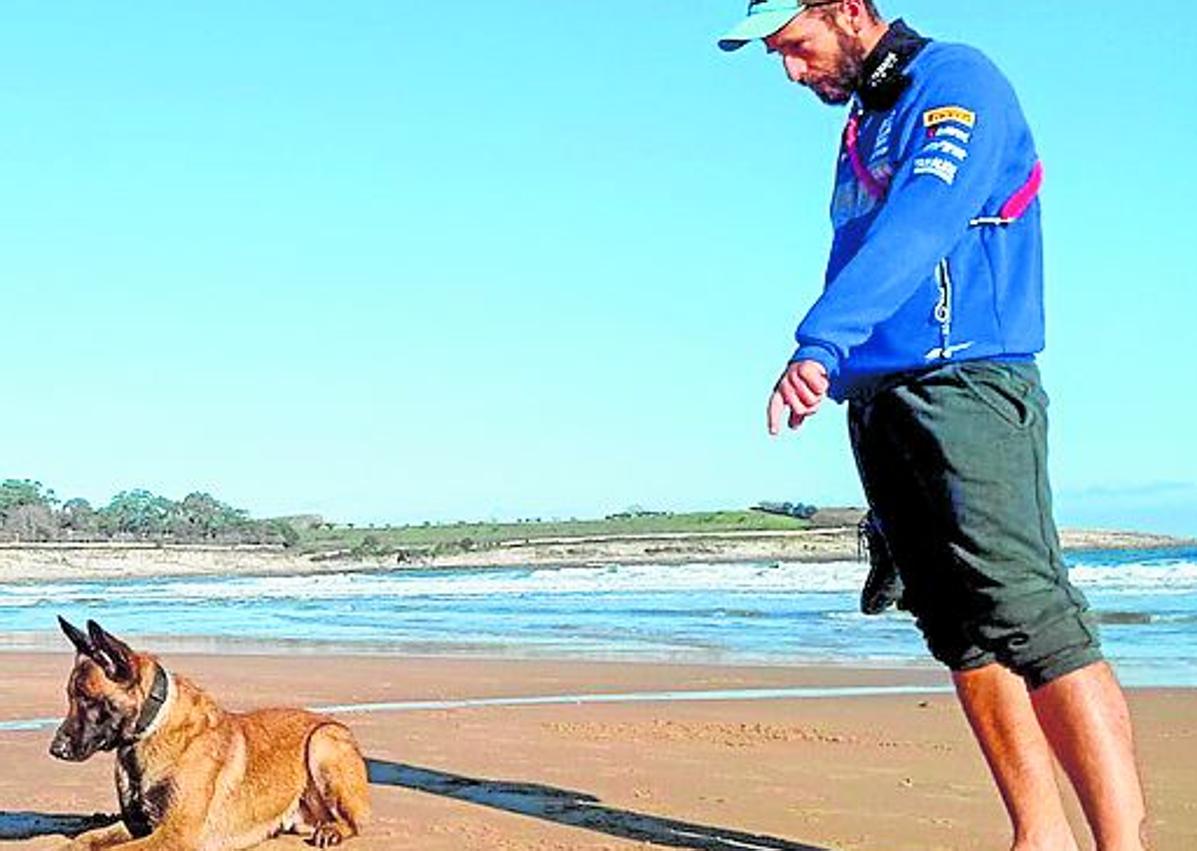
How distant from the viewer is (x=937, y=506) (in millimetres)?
3613

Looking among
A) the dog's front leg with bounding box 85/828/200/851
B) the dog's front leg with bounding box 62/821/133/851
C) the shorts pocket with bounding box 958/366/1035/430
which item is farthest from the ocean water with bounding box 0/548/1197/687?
the shorts pocket with bounding box 958/366/1035/430

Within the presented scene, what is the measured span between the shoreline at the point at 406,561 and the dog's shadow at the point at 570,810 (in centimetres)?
5523

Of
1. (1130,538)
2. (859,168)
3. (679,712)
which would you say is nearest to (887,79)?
(859,168)

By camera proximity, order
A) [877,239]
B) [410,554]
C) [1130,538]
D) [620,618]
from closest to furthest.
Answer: [877,239] → [620,618] → [410,554] → [1130,538]

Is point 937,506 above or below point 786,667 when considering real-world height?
above

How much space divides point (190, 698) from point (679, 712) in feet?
14.4

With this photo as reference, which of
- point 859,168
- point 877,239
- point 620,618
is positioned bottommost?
point 620,618

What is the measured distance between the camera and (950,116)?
3.51m

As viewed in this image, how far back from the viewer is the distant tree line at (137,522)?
8219 cm

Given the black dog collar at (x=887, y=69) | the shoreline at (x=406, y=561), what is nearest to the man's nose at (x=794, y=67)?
the black dog collar at (x=887, y=69)

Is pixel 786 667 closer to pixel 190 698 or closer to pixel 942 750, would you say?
pixel 942 750

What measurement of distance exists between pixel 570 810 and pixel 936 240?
320cm

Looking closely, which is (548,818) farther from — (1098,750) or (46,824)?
(1098,750)

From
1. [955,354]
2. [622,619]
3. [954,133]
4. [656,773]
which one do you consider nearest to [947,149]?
[954,133]
